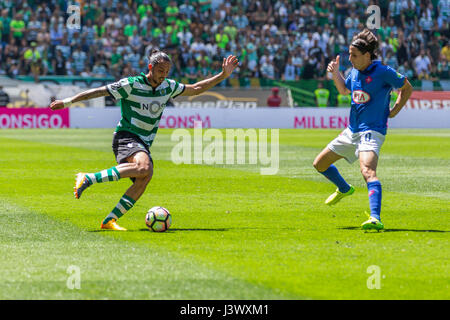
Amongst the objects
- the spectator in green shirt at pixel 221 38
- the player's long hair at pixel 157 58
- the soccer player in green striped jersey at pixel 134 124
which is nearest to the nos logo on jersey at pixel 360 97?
the soccer player in green striped jersey at pixel 134 124

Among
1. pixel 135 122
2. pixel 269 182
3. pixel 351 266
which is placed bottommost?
pixel 269 182

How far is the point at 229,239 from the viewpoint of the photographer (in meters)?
8.52

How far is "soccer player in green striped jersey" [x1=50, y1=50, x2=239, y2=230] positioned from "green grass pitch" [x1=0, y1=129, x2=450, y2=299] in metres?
0.44

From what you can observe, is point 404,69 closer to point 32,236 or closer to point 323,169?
point 323,169

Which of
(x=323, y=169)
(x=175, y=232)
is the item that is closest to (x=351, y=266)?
(x=175, y=232)

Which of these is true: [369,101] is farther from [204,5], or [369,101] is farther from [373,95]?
[204,5]

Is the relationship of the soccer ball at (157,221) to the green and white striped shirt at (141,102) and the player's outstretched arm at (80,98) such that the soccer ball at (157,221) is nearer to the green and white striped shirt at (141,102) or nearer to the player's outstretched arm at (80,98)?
the green and white striped shirt at (141,102)

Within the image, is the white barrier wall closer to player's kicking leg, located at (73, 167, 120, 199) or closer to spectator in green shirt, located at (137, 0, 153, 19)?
spectator in green shirt, located at (137, 0, 153, 19)

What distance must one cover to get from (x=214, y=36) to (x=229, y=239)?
103 ft

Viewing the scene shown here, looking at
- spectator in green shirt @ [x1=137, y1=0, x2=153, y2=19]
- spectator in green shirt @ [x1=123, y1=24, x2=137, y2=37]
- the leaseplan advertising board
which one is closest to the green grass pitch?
the leaseplan advertising board

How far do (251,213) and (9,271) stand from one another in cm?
456

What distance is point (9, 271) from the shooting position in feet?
22.0

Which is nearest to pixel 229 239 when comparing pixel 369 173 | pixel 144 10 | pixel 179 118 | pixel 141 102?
pixel 369 173

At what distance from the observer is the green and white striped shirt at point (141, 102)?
932cm
